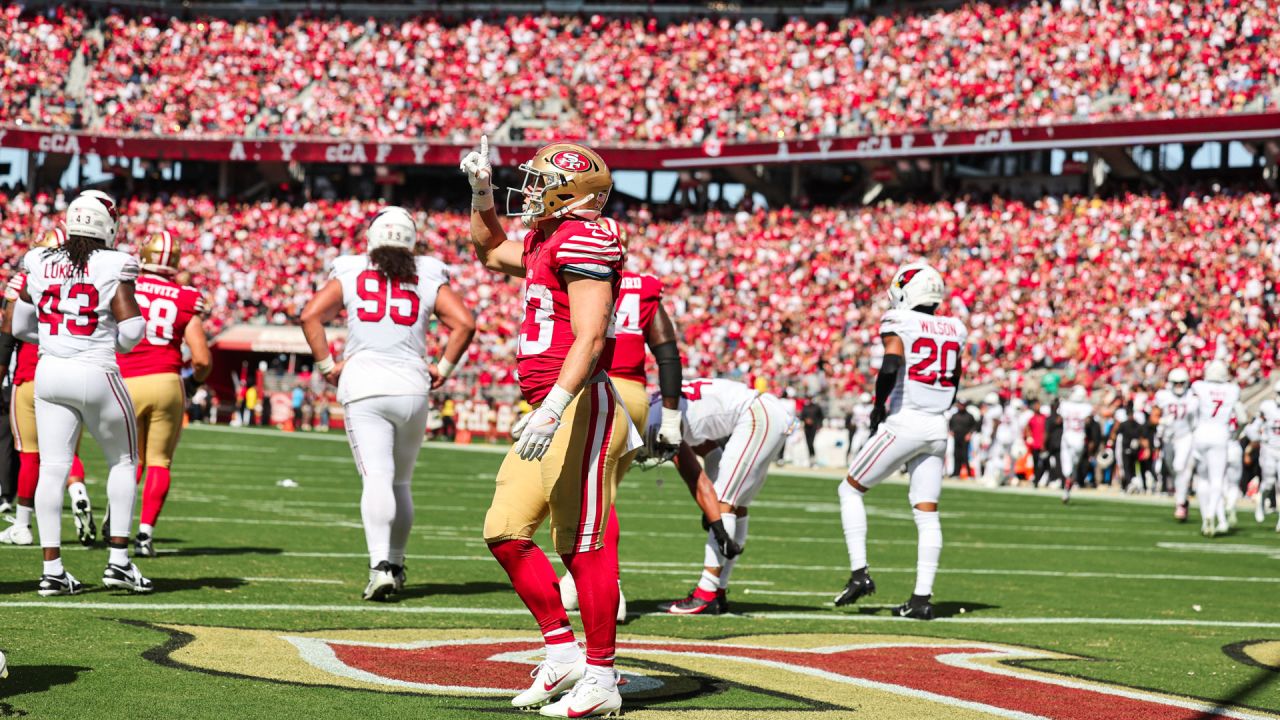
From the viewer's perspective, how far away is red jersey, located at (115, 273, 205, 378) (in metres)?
9.20

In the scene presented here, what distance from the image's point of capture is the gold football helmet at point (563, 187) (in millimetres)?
5355

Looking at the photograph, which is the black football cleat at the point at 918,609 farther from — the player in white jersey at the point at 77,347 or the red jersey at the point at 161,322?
the red jersey at the point at 161,322

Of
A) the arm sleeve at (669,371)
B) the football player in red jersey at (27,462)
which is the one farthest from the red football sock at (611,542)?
the football player in red jersey at (27,462)

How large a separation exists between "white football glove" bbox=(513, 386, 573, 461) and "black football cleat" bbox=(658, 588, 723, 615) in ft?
11.0

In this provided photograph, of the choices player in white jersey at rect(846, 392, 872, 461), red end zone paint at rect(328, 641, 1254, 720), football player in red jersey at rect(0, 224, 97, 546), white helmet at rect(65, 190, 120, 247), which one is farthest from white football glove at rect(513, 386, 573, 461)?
player in white jersey at rect(846, 392, 872, 461)

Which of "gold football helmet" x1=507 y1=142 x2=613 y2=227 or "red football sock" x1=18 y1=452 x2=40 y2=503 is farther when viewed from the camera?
"red football sock" x1=18 y1=452 x2=40 y2=503

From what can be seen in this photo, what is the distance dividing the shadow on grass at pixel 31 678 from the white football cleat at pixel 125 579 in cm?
209

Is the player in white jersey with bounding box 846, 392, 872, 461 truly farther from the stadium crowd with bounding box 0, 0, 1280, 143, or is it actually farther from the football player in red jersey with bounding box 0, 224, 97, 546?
the football player in red jersey with bounding box 0, 224, 97, 546

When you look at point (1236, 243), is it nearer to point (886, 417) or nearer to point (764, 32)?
point (764, 32)

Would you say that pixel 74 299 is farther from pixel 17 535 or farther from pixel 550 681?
pixel 550 681

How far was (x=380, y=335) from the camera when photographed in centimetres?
808

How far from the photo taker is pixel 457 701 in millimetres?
5102

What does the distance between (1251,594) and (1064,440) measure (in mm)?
15221

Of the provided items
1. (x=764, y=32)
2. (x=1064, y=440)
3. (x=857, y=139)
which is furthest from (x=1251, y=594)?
(x=764, y=32)
